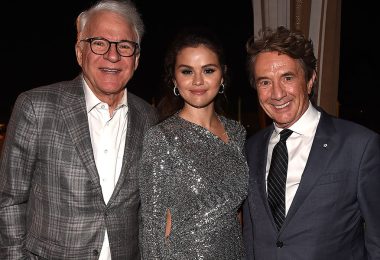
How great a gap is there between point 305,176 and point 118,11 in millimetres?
1268

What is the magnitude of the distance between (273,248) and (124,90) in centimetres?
114

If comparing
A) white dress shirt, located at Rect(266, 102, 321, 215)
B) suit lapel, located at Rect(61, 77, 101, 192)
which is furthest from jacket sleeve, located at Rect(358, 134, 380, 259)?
suit lapel, located at Rect(61, 77, 101, 192)

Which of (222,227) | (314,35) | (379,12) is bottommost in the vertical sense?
(222,227)

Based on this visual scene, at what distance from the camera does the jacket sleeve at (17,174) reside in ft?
5.93

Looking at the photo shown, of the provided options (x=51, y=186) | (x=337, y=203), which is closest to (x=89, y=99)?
(x=51, y=186)

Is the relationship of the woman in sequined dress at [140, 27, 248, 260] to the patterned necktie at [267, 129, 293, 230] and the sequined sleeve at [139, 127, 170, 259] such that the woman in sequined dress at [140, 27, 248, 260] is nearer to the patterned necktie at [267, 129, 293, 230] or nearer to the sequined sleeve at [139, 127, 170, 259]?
the sequined sleeve at [139, 127, 170, 259]

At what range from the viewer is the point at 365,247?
1773 millimetres

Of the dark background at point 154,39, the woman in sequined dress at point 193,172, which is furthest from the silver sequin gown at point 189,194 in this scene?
the dark background at point 154,39

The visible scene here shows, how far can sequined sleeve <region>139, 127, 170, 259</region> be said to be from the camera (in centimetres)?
191

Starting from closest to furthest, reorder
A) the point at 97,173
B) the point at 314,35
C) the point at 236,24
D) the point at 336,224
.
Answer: the point at 336,224, the point at 97,173, the point at 314,35, the point at 236,24

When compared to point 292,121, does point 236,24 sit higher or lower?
higher

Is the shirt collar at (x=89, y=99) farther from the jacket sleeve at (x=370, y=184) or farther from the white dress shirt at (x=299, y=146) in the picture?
the jacket sleeve at (x=370, y=184)

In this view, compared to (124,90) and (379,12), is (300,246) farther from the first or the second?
(379,12)

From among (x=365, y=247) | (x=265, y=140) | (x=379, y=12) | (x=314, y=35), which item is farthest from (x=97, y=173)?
(x=379, y=12)
